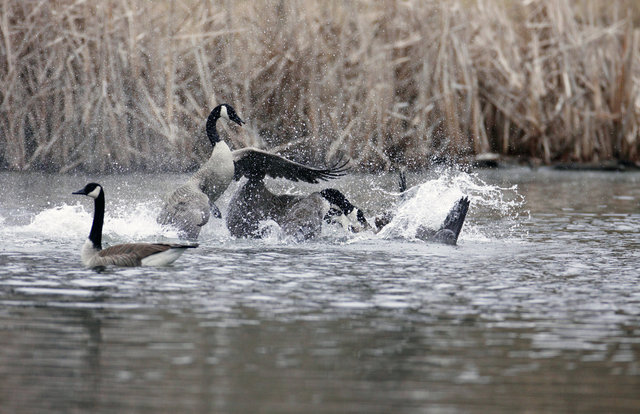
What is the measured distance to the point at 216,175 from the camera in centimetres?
1223

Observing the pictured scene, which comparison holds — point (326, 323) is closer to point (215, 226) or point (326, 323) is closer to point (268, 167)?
point (268, 167)

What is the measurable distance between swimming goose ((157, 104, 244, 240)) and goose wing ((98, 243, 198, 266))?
7.43 feet

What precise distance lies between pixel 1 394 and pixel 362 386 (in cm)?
172

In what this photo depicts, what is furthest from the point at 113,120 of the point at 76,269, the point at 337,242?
the point at 76,269

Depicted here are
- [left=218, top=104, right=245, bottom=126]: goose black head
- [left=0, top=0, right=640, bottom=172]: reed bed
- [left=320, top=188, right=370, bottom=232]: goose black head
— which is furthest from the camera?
[left=0, top=0, right=640, bottom=172]: reed bed

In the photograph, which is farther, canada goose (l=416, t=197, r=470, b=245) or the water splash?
the water splash

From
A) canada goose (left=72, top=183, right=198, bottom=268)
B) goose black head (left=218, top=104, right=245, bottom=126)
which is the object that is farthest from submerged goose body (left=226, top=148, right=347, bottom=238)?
canada goose (left=72, top=183, right=198, bottom=268)

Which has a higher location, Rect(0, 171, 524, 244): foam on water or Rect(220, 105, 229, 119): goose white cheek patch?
Rect(220, 105, 229, 119): goose white cheek patch

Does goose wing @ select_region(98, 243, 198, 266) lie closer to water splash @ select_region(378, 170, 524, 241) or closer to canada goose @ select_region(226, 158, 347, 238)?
canada goose @ select_region(226, 158, 347, 238)

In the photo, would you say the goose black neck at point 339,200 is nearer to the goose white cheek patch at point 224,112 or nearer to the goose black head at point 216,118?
the goose black head at point 216,118

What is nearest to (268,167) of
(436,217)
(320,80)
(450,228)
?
(436,217)

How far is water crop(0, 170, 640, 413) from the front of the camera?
5.18 metres

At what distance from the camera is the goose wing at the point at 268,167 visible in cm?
1252

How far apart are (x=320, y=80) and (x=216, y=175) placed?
6.99 m
